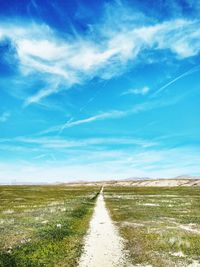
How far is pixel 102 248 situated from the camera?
2428cm

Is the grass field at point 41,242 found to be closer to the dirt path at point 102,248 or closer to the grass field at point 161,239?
the dirt path at point 102,248

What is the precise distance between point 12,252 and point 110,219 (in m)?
19.1

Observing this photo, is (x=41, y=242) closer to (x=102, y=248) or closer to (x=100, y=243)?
(x=100, y=243)

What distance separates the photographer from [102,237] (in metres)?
28.6

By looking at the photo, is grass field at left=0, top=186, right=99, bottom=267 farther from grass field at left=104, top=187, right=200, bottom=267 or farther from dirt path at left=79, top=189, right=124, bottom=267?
grass field at left=104, top=187, right=200, bottom=267

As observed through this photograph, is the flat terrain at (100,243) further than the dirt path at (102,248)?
Yes

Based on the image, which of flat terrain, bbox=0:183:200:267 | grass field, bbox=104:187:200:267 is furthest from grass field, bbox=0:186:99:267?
grass field, bbox=104:187:200:267

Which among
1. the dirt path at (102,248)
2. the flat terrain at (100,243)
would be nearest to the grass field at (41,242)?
the flat terrain at (100,243)

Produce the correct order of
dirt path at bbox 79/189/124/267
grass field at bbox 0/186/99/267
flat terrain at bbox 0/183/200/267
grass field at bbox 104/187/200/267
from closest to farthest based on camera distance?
dirt path at bbox 79/189/124/267
flat terrain at bbox 0/183/200/267
grass field at bbox 0/186/99/267
grass field at bbox 104/187/200/267

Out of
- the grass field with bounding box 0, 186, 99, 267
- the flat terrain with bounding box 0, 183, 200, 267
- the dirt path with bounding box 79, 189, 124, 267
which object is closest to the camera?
the dirt path with bounding box 79, 189, 124, 267

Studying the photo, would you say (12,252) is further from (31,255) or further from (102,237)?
(102,237)

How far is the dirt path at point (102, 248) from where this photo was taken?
2044 cm

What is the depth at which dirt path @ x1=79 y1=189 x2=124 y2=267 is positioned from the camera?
67.1 feet

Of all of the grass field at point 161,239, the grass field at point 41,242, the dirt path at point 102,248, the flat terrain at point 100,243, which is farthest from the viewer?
the grass field at point 161,239
